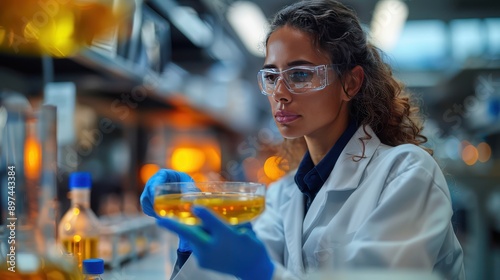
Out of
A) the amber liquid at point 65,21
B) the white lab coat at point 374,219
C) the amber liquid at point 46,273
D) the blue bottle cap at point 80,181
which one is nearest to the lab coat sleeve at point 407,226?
the white lab coat at point 374,219

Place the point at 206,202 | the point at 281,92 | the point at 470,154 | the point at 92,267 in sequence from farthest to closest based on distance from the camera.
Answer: the point at 470,154 < the point at 281,92 < the point at 92,267 < the point at 206,202

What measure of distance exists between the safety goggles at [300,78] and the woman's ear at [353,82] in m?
0.09

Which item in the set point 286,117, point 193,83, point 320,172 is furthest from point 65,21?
point 193,83

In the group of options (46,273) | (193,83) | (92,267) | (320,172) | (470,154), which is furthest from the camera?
(470,154)

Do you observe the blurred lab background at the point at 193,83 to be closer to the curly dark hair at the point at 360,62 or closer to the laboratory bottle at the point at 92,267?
the curly dark hair at the point at 360,62

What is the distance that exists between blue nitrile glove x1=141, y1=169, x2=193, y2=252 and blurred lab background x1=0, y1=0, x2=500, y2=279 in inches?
14.4

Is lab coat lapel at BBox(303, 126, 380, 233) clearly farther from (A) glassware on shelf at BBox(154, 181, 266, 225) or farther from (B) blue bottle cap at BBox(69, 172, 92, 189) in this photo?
(B) blue bottle cap at BBox(69, 172, 92, 189)

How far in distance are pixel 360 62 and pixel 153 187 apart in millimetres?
714

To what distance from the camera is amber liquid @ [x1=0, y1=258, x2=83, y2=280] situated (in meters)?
0.84

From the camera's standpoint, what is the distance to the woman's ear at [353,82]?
1.51 m

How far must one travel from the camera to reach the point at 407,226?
47.2 inches

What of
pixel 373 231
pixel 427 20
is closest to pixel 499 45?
pixel 427 20

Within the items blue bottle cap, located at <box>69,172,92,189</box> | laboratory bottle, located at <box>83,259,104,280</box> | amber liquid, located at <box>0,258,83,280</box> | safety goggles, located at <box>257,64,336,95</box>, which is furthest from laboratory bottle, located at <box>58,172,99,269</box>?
amber liquid, located at <box>0,258,83,280</box>

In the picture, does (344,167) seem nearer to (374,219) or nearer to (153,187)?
(374,219)
